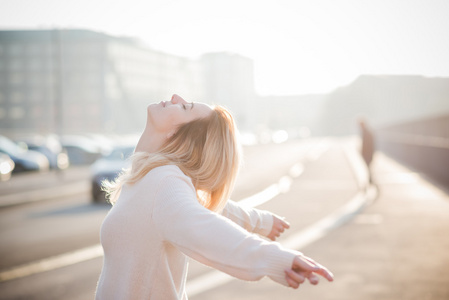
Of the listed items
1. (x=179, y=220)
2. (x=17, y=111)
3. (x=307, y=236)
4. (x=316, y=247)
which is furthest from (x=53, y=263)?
(x=17, y=111)

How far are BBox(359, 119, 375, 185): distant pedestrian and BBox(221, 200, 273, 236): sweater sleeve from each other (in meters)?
15.5

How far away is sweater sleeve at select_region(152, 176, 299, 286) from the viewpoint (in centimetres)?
180

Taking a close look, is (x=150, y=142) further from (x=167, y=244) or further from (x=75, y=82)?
(x=75, y=82)

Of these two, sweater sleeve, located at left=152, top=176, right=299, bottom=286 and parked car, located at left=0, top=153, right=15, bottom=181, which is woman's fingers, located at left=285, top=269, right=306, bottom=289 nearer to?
sweater sleeve, located at left=152, top=176, right=299, bottom=286

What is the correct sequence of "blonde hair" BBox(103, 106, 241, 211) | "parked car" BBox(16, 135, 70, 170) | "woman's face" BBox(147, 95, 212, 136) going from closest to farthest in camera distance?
"blonde hair" BBox(103, 106, 241, 211)
"woman's face" BBox(147, 95, 212, 136)
"parked car" BBox(16, 135, 70, 170)

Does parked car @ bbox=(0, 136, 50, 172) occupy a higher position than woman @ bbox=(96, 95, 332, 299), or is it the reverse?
woman @ bbox=(96, 95, 332, 299)

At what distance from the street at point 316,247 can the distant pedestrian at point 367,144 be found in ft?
4.76

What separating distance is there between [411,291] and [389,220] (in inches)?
211

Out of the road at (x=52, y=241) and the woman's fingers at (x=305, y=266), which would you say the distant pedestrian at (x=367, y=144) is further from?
the woman's fingers at (x=305, y=266)

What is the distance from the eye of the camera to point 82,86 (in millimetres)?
97875

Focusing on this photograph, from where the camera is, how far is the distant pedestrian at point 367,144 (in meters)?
17.7

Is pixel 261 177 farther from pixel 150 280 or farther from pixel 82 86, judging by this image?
pixel 82 86

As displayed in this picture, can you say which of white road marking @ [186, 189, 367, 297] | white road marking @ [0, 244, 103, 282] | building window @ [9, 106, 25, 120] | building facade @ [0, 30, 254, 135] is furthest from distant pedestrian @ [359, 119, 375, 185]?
building window @ [9, 106, 25, 120]

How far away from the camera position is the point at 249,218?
2691mm
